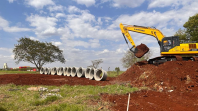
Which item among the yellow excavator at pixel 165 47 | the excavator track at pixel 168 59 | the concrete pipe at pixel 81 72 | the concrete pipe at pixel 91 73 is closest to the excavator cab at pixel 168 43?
the yellow excavator at pixel 165 47

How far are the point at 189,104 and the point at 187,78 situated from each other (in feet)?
13.2

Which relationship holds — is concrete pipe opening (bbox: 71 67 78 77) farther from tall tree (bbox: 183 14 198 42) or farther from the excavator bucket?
tall tree (bbox: 183 14 198 42)

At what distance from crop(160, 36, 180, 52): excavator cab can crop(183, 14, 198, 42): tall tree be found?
570 inches

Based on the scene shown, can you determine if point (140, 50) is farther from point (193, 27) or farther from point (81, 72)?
point (193, 27)

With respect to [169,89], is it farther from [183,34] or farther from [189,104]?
[183,34]

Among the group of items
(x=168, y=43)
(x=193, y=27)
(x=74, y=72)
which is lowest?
(x=74, y=72)

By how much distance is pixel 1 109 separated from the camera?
540cm

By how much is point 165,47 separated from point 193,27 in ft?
52.7

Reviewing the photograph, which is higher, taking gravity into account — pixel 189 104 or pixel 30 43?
pixel 30 43

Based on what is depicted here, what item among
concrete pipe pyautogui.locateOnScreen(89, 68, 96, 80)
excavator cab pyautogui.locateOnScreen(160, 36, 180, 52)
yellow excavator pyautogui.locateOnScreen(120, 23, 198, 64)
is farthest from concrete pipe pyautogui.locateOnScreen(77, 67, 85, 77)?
excavator cab pyautogui.locateOnScreen(160, 36, 180, 52)

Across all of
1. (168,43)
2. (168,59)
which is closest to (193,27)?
(168,43)

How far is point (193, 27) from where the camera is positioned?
2478cm

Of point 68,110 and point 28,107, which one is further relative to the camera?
point 28,107

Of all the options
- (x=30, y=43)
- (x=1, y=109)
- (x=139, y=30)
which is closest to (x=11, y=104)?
(x=1, y=109)
